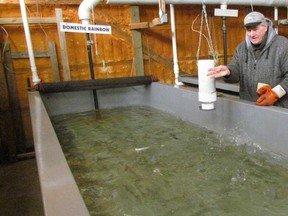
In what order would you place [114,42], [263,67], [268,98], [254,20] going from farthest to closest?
1. [114,42]
2. [263,67]
3. [254,20]
4. [268,98]

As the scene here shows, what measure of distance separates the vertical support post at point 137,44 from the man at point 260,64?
6.09 ft

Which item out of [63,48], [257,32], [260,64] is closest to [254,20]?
[257,32]

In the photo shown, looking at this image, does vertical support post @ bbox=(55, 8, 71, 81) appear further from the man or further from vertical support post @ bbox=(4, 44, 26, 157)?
the man

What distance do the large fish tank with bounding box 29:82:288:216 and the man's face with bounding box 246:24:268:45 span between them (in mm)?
401

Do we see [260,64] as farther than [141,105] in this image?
No

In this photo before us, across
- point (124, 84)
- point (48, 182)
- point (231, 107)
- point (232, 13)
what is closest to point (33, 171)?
point (124, 84)

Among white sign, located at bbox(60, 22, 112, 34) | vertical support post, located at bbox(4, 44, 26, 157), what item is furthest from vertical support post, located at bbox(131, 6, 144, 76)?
vertical support post, located at bbox(4, 44, 26, 157)

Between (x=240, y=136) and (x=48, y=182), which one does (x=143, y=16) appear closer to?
(x=240, y=136)

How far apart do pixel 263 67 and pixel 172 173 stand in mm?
1039

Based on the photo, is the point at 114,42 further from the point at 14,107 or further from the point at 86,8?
the point at 14,107

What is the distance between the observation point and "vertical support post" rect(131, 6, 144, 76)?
354 cm

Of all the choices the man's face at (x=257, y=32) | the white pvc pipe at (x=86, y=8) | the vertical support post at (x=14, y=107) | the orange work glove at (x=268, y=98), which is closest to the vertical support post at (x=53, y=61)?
the vertical support post at (x=14, y=107)

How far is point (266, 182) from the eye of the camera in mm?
1132

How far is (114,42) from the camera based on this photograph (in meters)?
3.57
